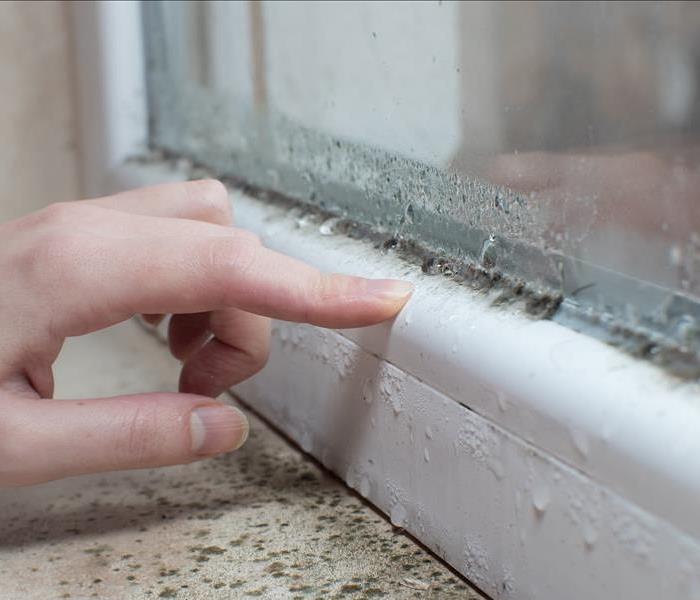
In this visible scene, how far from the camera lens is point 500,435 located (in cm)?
39

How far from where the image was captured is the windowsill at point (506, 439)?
320 millimetres

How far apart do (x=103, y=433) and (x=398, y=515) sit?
0.45 feet

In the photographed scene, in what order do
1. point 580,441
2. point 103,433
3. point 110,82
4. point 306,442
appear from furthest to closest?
point 110,82
point 306,442
point 103,433
point 580,441

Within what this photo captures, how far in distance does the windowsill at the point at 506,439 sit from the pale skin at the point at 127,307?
40mm

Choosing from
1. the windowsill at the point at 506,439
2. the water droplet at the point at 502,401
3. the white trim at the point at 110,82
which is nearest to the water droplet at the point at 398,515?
the windowsill at the point at 506,439

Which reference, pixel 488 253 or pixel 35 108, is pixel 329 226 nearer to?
pixel 488 253

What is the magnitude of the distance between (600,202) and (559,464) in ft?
0.33

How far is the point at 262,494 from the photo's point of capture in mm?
510

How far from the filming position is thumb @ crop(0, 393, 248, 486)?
441mm

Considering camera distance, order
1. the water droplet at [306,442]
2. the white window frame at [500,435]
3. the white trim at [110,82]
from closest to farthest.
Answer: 1. the white window frame at [500,435]
2. the water droplet at [306,442]
3. the white trim at [110,82]

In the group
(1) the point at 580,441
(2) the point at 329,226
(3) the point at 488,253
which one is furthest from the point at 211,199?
(1) the point at 580,441

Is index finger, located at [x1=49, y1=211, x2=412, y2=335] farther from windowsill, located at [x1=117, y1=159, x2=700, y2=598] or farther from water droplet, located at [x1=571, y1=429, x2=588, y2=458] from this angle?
water droplet, located at [x1=571, y1=429, x2=588, y2=458]

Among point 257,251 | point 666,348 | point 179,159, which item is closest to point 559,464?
point 666,348

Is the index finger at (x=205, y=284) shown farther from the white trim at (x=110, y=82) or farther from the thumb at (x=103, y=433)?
the white trim at (x=110, y=82)
